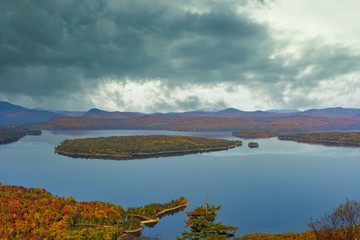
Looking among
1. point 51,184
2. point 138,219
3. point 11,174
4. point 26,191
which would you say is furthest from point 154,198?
point 11,174

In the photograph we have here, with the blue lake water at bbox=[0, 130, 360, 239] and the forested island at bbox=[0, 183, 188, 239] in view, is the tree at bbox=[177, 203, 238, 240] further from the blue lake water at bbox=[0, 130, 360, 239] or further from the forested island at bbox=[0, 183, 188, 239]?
the blue lake water at bbox=[0, 130, 360, 239]

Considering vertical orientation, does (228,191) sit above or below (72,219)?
below

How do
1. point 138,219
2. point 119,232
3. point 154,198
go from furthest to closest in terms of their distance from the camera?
point 154,198 → point 138,219 → point 119,232

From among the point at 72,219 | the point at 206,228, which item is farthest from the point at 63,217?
the point at 206,228

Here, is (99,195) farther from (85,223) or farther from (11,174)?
(11,174)

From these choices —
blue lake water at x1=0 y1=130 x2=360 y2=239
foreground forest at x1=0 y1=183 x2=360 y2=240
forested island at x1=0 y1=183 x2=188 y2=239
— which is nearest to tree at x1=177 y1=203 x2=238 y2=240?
foreground forest at x1=0 y1=183 x2=360 y2=240

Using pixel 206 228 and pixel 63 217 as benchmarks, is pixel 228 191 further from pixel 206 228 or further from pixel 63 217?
pixel 206 228

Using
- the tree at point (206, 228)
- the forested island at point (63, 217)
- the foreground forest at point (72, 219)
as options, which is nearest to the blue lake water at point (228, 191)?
the foreground forest at point (72, 219)

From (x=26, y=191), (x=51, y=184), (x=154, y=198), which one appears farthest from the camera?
(x=51, y=184)
